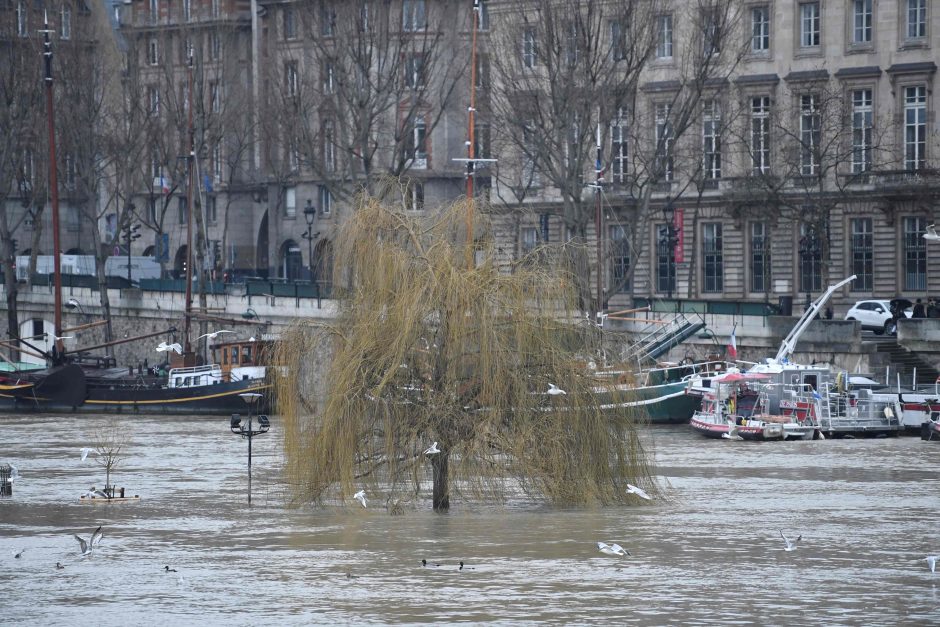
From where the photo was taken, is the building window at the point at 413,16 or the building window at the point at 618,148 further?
the building window at the point at 413,16

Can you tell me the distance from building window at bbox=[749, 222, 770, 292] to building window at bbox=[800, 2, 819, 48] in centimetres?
686

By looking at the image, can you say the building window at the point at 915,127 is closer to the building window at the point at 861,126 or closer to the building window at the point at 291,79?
the building window at the point at 861,126

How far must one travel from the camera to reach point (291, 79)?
260 ft

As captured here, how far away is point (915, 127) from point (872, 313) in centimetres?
960

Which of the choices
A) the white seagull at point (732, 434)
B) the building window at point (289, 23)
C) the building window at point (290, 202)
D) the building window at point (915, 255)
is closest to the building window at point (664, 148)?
the building window at point (915, 255)

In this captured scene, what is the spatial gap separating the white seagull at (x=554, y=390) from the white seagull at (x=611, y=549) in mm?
3149

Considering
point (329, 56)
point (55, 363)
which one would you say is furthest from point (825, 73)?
point (55, 363)

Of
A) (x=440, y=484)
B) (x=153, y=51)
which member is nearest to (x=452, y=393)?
(x=440, y=484)

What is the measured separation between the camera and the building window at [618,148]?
67250 millimetres

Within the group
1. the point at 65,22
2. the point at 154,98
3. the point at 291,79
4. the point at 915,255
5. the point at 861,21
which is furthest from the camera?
the point at 65,22

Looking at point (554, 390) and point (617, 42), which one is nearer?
point (554, 390)

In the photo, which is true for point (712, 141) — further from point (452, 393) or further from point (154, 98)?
point (452, 393)

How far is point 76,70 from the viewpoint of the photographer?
79375 mm

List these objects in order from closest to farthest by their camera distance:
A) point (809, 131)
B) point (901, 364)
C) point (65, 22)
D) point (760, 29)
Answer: point (901, 364) → point (809, 131) → point (760, 29) → point (65, 22)
